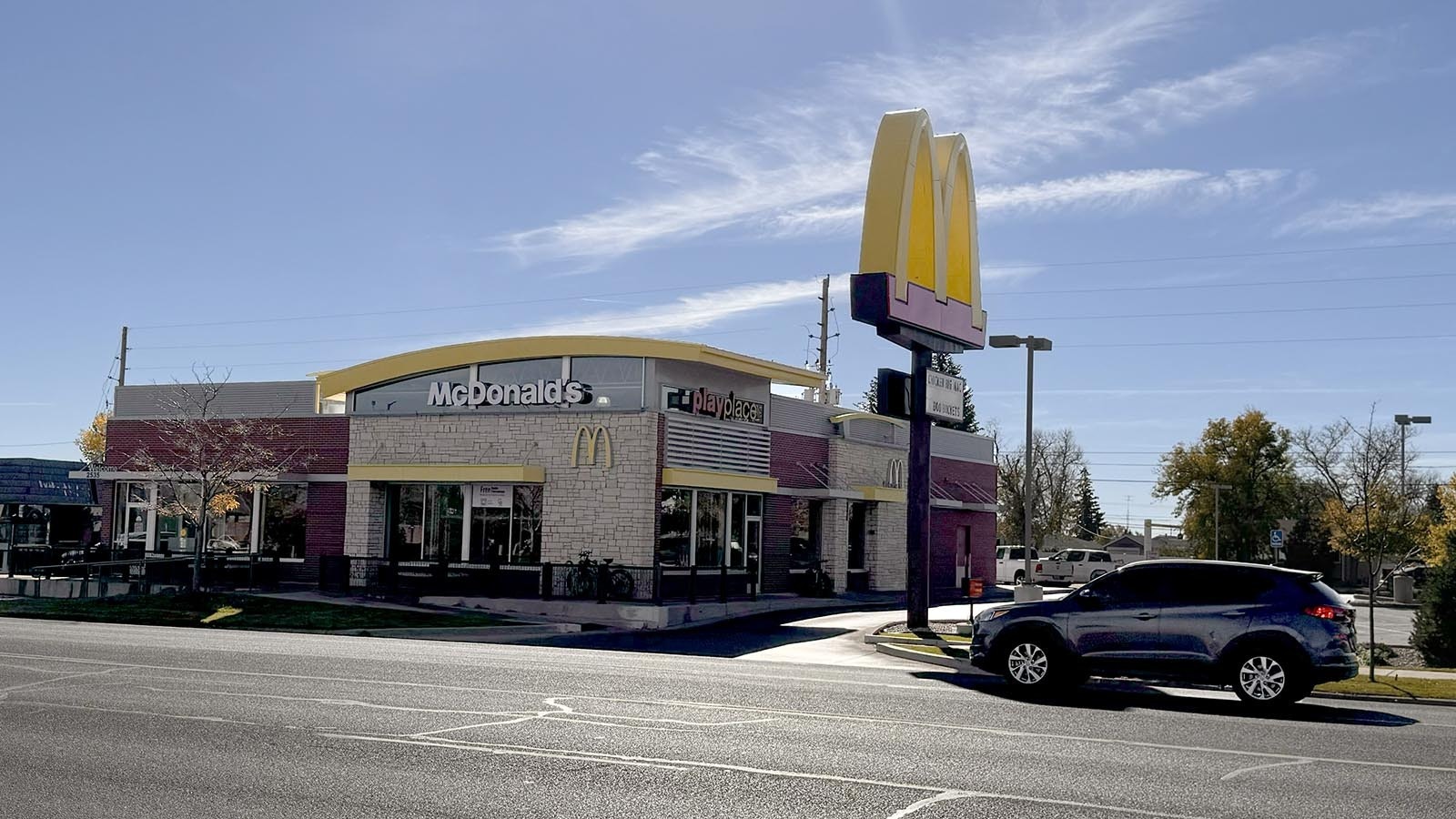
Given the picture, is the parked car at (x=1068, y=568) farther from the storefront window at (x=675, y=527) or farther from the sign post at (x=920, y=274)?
the sign post at (x=920, y=274)

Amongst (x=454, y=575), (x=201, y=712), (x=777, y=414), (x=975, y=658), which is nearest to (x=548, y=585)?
(x=454, y=575)

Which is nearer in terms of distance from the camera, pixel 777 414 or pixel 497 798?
pixel 497 798

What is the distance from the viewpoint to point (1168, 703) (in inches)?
634

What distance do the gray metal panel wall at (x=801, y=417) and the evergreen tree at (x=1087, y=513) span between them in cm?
7608

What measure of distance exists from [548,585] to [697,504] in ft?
16.1

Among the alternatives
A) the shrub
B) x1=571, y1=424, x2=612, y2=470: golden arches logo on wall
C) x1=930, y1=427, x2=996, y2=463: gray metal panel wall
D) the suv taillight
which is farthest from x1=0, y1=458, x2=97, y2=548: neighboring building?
the suv taillight

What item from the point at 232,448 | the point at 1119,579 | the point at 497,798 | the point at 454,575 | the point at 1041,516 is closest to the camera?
the point at 497,798

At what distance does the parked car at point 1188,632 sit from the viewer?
15.4m

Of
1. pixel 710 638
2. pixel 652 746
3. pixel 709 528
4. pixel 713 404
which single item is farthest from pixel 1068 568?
pixel 652 746

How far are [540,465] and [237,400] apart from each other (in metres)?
11.2

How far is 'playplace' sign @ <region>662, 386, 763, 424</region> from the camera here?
32.9m

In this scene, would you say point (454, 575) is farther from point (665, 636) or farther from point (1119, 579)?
point (1119, 579)

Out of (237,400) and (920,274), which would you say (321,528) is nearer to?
(237,400)

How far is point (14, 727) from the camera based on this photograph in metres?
12.1
